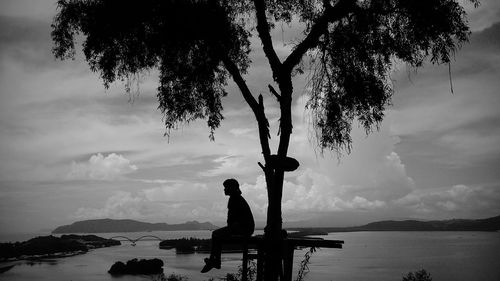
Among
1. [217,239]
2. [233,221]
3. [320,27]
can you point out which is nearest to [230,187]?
[233,221]

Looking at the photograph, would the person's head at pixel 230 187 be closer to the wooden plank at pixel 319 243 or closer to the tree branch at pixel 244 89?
→ the wooden plank at pixel 319 243

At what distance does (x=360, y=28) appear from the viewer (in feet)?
40.4

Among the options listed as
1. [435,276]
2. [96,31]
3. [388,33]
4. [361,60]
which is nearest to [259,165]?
[361,60]

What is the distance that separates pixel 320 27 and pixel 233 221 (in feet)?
22.6

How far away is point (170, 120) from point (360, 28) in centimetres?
761

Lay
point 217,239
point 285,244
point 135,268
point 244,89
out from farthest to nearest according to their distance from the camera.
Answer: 1. point 135,268
2. point 244,89
3. point 285,244
4. point 217,239

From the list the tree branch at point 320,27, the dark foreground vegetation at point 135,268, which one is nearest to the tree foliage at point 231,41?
the tree branch at point 320,27

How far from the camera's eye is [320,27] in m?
11.8

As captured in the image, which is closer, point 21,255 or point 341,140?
point 341,140

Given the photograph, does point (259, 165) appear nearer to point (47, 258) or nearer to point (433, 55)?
point (433, 55)

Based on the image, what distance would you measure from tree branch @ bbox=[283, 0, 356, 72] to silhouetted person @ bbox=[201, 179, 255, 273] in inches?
179

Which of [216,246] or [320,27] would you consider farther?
[320,27]

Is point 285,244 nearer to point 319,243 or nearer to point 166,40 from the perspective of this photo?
point 319,243

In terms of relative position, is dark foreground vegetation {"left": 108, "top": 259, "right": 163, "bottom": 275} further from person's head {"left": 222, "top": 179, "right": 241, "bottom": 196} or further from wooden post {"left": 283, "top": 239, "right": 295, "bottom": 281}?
person's head {"left": 222, "top": 179, "right": 241, "bottom": 196}
